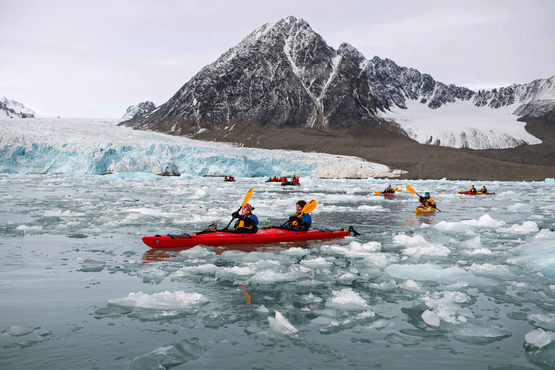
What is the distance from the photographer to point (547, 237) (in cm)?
969

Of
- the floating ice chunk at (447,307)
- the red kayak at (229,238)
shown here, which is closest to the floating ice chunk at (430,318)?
the floating ice chunk at (447,307)

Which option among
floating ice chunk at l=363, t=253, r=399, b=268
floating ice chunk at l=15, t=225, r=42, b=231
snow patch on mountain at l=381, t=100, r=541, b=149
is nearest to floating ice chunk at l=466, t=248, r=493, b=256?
floating ice chunk at l=363, t=253, r=399, b=268

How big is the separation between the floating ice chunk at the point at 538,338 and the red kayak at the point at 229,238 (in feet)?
22.1

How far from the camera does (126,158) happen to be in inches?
2010

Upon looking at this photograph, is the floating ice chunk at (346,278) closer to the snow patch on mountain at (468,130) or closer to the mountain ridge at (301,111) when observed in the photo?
the mountain ridge at (301,111)

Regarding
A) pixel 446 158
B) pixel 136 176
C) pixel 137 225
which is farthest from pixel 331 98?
pixel 137 225

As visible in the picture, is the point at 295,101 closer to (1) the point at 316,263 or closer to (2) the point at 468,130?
(2) the point at 468,130

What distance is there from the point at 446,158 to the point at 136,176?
191 feet

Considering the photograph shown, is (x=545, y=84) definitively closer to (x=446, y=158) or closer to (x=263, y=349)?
(x=446, y=158)

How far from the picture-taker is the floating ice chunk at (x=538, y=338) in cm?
429

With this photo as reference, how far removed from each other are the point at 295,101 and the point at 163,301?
130 metres

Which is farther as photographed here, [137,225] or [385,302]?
[137,225]

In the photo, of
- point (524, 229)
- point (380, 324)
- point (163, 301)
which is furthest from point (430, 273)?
point (524, 229)

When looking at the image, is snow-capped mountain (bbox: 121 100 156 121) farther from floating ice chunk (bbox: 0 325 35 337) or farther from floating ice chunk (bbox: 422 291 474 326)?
floating ice chunk (bbox: 422 291 474 326)
